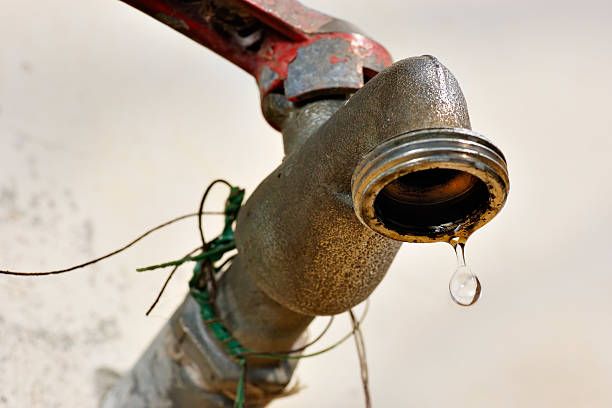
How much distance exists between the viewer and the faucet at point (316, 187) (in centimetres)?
45

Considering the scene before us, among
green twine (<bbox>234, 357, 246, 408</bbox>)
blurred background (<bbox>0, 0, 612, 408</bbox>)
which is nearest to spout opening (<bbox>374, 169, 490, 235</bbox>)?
green twine (<bbox>234, 357, 246, 408</bbox>)

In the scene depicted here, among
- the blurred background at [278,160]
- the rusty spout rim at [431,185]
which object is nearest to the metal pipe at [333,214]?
the rusty spout rim at [431,185]

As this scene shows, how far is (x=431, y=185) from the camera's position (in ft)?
1.55

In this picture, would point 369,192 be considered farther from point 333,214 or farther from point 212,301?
point 212,301

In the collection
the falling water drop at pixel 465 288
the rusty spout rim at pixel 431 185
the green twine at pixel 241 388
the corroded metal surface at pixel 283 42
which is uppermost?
the corroded metal surface at pixel 283 42

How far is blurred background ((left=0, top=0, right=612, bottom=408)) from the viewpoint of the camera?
1.05m

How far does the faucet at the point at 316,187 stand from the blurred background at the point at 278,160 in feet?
0.73

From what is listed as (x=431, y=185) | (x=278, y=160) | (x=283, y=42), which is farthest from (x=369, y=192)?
(x=278, y=160)

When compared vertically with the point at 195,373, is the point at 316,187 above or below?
above

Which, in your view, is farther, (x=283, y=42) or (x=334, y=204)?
(x=283, y=42)

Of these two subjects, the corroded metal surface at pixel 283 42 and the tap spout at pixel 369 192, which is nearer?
the tap spout at pixel 369 192

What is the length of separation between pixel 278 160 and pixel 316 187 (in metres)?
0.76

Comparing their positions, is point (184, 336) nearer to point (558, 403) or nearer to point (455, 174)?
point (455, 174)

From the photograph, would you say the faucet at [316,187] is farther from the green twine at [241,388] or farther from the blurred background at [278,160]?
the blurred background at [278,160]
